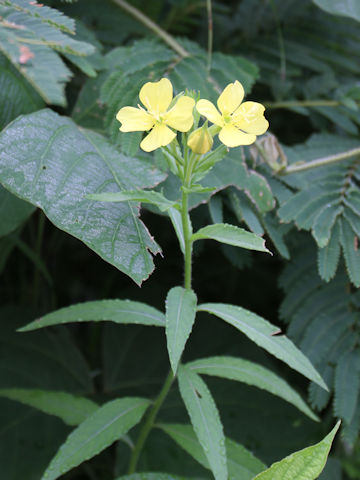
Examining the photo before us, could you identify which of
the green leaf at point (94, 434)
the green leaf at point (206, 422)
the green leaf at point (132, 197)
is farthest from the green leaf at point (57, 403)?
the green leaf at point (132, 197)

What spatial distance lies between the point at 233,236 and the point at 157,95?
0.73 feet

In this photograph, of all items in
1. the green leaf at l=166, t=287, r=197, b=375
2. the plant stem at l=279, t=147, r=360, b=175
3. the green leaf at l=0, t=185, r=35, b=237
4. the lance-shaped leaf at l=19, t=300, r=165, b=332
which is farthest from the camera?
the plant stem at l=279, t=147, r=360, b=175

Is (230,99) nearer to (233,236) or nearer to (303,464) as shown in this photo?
(233,236)

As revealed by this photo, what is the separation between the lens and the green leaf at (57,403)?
87cm

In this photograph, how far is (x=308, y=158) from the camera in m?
1.18

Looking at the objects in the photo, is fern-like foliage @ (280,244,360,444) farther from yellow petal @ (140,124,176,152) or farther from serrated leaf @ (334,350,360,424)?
yellow petal @ (140,124,176,152)

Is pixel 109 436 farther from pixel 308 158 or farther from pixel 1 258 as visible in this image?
pixel 308 158

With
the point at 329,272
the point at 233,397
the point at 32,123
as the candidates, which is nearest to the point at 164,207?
the point at 32,123

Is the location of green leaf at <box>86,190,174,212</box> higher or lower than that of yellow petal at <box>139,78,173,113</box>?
lower

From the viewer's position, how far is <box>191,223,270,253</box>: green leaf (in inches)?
26.6

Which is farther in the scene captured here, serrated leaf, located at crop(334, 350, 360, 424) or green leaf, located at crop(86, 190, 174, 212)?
serrated leaf, located at crop(334, 350, 360, 424)

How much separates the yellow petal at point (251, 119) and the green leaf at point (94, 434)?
48 cm

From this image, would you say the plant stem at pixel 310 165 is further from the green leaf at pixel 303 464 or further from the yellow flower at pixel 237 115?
the green leaf at pixel 303 464

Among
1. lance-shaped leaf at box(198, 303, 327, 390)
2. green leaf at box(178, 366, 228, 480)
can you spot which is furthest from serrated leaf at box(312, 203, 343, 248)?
green leaf at box(178, 366, 228, 480)
